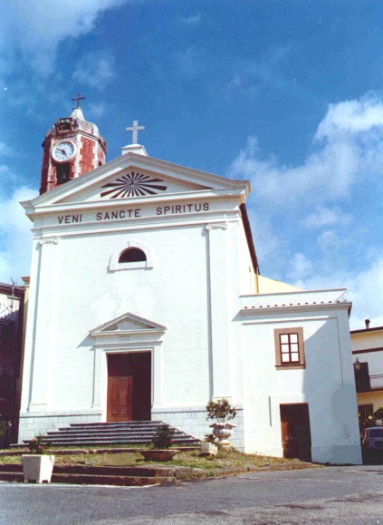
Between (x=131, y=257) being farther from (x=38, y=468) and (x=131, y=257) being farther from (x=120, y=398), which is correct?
(x=38, y=468)

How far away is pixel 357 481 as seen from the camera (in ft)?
39.4

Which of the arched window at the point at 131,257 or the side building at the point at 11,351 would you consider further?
the side building at the point at 11,351

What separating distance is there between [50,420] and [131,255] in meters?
7.24

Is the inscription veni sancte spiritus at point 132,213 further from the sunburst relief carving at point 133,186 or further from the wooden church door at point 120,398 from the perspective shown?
the wooden church door at point 120,398

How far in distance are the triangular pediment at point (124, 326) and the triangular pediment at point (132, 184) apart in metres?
5.00

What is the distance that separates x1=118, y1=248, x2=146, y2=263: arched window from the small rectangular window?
21.0ft

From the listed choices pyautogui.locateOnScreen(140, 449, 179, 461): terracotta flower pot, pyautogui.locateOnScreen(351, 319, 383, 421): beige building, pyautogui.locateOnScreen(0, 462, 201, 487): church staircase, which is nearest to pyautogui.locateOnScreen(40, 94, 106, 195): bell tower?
pyautogui.locateOnScreen(351, 319, 383, 421): beige building

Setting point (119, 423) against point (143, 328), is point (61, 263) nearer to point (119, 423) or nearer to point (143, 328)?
point (143, 328)

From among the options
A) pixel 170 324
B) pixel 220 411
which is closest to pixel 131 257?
pixel 170 324

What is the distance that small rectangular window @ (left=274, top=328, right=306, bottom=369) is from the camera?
22078 millimetres

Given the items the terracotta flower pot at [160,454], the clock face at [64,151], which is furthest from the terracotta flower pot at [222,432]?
the clock face at [64,151]

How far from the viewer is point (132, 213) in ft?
82.3

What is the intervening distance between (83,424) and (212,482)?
11.1 m

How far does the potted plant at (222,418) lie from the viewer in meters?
19.5
